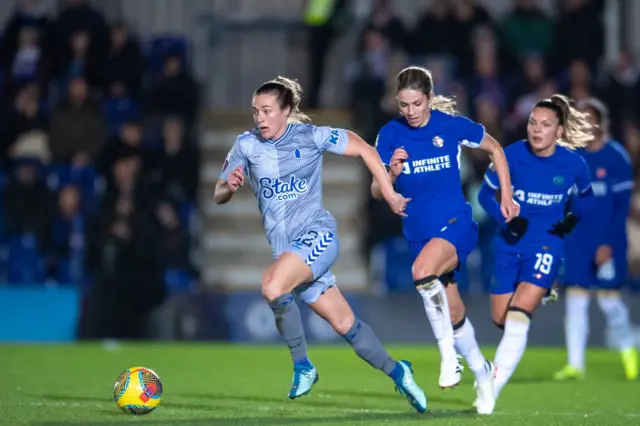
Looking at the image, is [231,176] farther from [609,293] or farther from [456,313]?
[609,293]

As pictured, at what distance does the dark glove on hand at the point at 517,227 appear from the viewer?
9289mm

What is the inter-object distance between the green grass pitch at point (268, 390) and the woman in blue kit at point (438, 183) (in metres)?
0.67

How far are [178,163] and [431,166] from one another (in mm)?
8278

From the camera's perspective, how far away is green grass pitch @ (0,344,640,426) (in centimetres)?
827

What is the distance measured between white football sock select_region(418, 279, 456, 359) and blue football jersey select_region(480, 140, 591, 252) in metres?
0.98

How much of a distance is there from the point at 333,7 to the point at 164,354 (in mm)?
6213

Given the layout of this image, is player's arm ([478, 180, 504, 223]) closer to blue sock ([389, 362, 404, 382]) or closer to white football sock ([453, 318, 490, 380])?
white football sock ([453, 318, 490, 380])

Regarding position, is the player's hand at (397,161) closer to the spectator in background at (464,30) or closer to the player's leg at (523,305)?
the player's leg at (523,305)

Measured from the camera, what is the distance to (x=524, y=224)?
30.5 feet

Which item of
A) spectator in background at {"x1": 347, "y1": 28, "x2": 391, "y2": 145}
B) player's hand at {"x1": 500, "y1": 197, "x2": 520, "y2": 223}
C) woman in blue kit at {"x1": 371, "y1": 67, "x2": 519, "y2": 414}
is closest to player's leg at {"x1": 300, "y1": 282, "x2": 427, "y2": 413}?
woman in blue kit at {"x1": 371, "y1": 67, "x2": 519, "y2": 414}

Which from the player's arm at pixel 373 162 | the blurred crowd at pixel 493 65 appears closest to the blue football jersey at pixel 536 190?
the player's arm at pixel 373 162

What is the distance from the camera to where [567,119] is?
30.7 ft

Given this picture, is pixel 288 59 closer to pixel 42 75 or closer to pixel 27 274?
pixel 42 75

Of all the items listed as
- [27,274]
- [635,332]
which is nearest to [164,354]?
[27,274]
